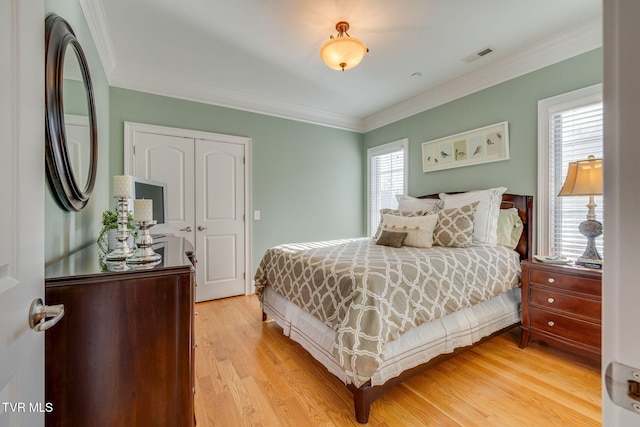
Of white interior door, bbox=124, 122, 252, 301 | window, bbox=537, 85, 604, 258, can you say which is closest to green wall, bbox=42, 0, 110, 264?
white interior door, bbox=124, 122, 252, 301

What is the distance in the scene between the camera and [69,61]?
1501 millimetres

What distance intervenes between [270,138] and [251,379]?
116 inches

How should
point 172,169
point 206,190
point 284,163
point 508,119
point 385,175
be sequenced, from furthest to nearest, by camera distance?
Answer: point 385,175 < point 284,163 < point 206,190 < point 172,169 < point 508,119

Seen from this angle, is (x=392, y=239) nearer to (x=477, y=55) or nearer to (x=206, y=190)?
(x=477, y=55)

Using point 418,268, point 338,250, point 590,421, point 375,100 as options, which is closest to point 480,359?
point 590,421

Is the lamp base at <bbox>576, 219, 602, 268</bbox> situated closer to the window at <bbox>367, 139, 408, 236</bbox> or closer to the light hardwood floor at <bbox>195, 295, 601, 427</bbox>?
the light hardwood floor at <bbox>195, 295, 601, 427</bbox>

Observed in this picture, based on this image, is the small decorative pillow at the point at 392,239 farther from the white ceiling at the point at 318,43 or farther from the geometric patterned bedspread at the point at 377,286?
the white ceiling at the point at 318,43

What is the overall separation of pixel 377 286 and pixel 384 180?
3.11 metres

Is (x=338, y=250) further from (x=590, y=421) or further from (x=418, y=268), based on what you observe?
(x=590, y=421)

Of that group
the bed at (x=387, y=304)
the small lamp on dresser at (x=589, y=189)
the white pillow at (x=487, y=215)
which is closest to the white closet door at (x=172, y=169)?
the bed at (x=387, y=304)

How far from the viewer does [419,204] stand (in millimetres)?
3309

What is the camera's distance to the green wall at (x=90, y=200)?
129 centimetres

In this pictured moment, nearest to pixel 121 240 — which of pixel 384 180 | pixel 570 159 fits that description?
pixel 570 159

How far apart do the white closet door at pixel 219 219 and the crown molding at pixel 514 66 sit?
2.45 metres
